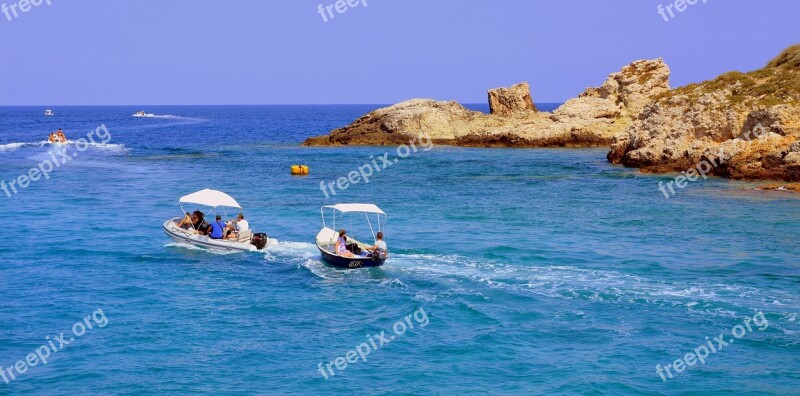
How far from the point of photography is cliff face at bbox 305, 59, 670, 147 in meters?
86.9

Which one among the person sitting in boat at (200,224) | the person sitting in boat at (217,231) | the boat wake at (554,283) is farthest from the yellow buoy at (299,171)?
the boat wake at (554,283)

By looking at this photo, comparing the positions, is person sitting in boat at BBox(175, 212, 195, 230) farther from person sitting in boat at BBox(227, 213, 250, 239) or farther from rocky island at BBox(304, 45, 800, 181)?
rocky island at BBox(304, 45, 800, 181)

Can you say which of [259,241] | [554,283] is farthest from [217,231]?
[554,283]

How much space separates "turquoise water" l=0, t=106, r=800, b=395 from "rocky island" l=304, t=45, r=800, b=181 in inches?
248

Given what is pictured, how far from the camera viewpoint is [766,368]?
19.5 metres

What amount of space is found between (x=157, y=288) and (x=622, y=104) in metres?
72.3

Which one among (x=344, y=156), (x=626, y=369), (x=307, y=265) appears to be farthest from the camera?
(x=344, y=156)

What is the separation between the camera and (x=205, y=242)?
3275cm

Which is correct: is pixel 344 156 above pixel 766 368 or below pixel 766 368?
above

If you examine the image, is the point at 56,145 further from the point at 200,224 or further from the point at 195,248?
the point at 195,248

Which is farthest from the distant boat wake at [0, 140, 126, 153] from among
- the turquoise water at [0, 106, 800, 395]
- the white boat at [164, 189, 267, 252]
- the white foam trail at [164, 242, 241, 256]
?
the white foam trail at [164, 242, 241, 256]

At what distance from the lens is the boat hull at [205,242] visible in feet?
106

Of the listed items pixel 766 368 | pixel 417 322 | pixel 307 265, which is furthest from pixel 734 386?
pixel 307 265

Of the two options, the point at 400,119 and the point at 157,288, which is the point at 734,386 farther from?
the point at 400,119
